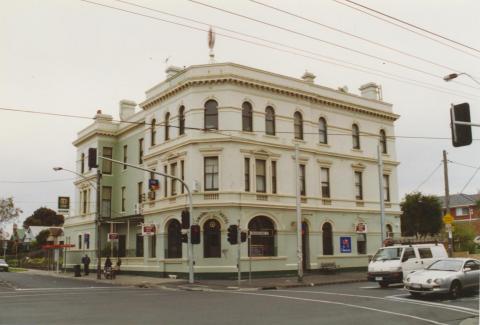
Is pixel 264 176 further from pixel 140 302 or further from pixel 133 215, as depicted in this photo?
pixel 140 302

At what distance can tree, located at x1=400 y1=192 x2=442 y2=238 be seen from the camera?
58719mm

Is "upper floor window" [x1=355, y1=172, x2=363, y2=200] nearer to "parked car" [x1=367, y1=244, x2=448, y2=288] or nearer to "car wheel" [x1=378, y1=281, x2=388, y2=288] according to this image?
"parked car" [x1=367, y1=244, x2=448, y2=288]

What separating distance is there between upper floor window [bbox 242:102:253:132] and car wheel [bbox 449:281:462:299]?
706 inches

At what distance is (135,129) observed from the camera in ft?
142

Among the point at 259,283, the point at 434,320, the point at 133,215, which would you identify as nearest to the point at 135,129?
the point at 133,215

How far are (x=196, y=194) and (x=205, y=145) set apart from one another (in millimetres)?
3119

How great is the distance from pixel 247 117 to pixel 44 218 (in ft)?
286

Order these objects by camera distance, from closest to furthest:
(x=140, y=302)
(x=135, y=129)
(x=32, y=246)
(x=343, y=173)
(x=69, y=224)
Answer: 1. (x=140, y=302)
2. (x=343, y=173)
3. (x=135, y=129)
4. (x=69, y=224)
5. (x=32, y=246)

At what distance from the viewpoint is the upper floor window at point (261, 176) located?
112ft

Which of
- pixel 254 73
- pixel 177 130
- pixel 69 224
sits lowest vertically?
pixel 69 224

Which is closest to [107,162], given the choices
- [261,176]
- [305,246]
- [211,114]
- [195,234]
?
[211,114]

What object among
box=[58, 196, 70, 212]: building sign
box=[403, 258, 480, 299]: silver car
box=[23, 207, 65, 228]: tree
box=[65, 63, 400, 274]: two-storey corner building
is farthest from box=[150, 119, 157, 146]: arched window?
box=[23, 207, 65, 228]: tree

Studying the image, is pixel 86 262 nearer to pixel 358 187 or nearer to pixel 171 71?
A: pixel 171 71

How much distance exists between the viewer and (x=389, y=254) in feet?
80.6
